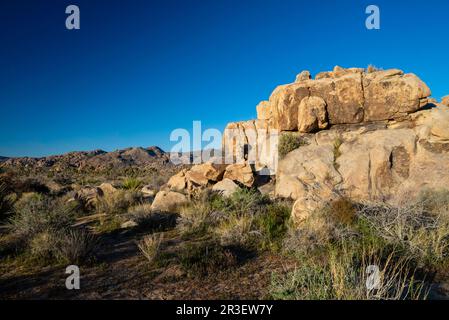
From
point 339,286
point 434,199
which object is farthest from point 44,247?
point 434,199

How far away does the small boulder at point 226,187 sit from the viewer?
12180mm

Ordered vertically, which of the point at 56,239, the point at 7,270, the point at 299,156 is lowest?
the point at 7,270

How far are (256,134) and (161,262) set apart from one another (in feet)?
36.4

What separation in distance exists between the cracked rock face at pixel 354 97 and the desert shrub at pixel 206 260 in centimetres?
897

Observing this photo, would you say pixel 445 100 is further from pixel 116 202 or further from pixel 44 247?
pixel 44 247

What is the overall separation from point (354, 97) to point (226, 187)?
7.19m

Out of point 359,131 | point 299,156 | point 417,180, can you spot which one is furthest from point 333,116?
point 417,180

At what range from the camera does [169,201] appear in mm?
12180

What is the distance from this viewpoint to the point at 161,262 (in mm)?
6465

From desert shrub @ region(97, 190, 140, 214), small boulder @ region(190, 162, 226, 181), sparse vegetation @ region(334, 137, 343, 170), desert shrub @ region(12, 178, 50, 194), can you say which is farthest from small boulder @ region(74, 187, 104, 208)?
sparse vegetation @ region(334, 137, 343, 170)

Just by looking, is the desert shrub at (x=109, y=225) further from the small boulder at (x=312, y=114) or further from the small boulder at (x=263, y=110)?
the small boulder at (x=263, y=110)

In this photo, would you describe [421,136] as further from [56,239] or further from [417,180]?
[56,239]

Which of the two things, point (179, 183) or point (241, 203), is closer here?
point (241, 203)
